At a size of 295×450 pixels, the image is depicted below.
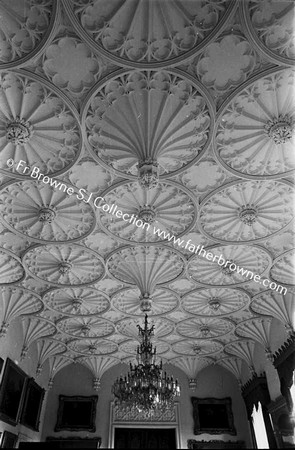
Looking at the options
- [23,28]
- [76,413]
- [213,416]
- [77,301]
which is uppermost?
[77,301]

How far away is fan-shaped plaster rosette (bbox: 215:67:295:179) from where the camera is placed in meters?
7.09

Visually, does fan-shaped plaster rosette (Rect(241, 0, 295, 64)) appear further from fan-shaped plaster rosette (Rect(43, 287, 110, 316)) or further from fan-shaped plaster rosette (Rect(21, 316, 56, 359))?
fan-shaped plaster rosette (Rect(21, 316, 56, 359))

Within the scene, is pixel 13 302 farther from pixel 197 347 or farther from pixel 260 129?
pixel 260 129

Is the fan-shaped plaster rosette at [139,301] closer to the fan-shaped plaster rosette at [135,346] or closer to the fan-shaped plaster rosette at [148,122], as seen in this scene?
the fan-shaped plaster rosette at [135,346]

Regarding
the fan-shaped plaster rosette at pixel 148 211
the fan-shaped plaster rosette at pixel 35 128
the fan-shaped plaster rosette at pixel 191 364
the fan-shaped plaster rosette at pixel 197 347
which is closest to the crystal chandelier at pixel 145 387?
the fan-shaped plaster rosette at pixel 148 211

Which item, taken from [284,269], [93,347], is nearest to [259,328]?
[284,269]

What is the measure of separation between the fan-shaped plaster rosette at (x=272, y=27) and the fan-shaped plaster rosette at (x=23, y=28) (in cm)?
331

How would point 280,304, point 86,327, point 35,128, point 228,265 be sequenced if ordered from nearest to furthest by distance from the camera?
point 35,128
point 228,265
point 280,304
point 86,327

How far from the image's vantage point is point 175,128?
7.87 m

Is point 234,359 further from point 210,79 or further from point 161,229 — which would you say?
point 210,79

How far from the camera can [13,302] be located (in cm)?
1386

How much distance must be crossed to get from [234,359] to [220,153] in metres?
15.8

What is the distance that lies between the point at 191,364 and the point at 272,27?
61.9 feet

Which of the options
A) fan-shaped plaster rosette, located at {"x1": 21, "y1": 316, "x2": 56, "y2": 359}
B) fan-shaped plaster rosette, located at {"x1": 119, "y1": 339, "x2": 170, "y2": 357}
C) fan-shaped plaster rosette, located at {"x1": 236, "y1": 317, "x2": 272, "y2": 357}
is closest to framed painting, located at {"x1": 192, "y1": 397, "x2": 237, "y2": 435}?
fan-shaped plaster rosette, located at {"x1": 119, "y1": 339, "x2": 170, "y2": 357}
